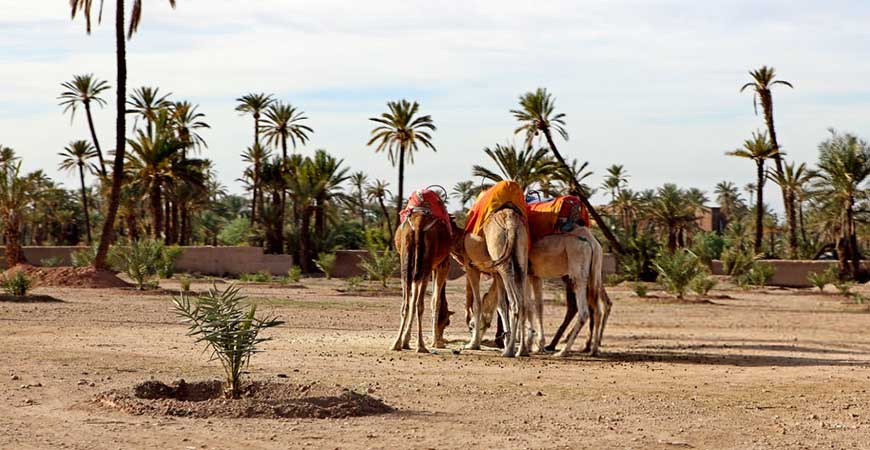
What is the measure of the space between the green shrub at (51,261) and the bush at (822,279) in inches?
1069

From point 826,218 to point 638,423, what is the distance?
41445mm

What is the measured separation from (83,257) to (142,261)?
36.8 ft

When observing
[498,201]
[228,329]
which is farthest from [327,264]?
[228,329]

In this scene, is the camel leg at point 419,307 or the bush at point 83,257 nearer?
the camel leg at point 419,307

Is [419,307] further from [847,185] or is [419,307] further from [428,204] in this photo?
[847,185]

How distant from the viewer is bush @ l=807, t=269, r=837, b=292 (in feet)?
141

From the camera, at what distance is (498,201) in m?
18.5

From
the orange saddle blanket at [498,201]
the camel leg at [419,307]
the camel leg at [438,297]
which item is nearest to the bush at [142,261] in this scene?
the camel leg at [438,297]

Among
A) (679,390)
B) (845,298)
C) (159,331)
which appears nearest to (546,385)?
(679,390)

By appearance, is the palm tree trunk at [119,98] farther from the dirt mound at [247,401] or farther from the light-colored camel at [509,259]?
the dirt mound at [247,401]

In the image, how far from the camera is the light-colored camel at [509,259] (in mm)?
18125

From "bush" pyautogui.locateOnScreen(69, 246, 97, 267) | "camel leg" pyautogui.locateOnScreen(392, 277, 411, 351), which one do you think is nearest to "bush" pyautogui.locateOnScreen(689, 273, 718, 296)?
"camel leg" pyautogui.locateOnScreen(392, 277, 411, 351)

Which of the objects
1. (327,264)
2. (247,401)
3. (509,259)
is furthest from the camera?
(327,264)

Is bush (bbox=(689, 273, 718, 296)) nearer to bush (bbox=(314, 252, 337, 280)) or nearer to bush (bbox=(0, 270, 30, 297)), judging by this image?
bush (bbox=(0, 270, 30, 297))
